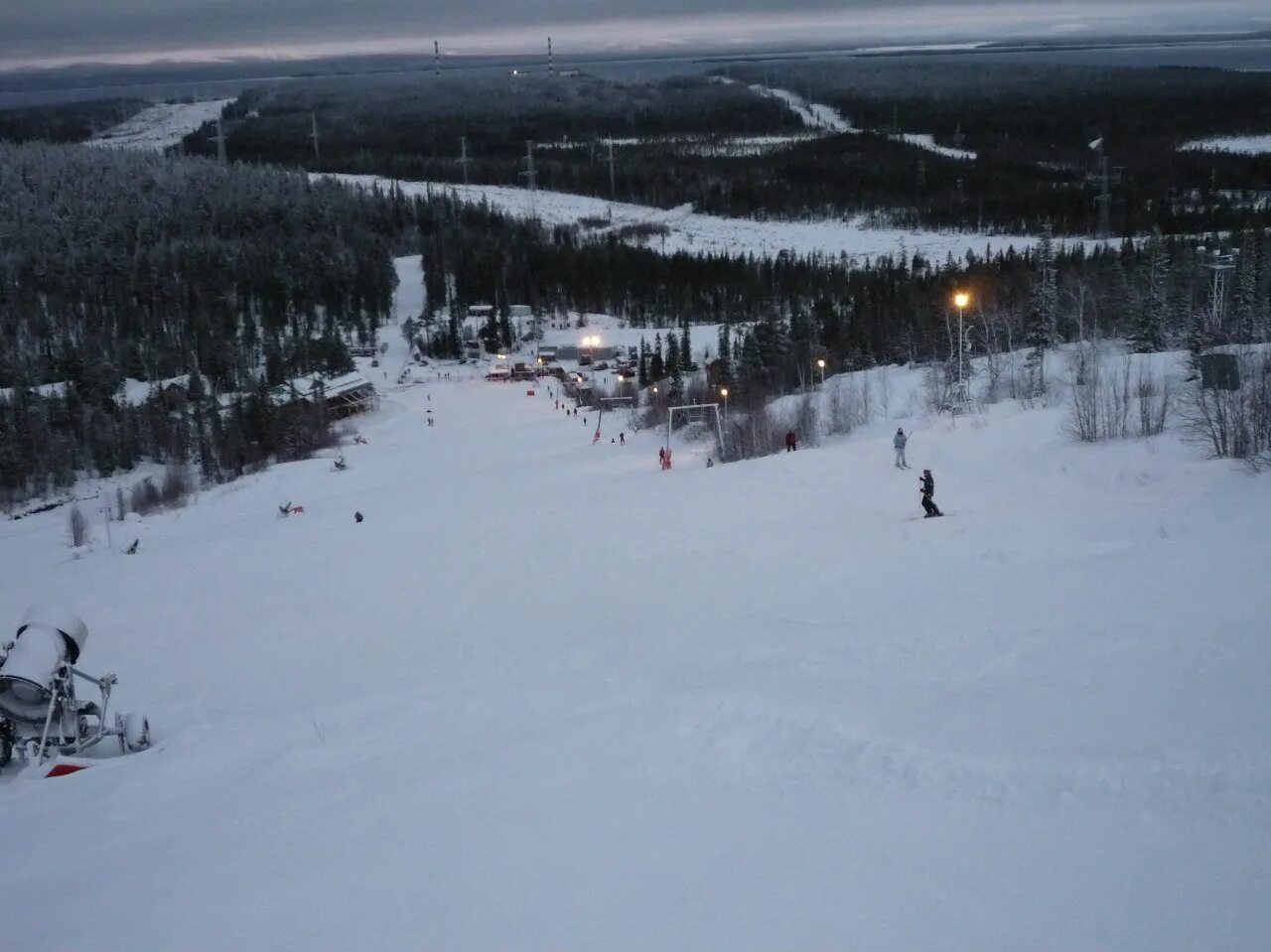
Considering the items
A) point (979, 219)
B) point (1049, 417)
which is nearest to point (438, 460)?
point (1049, 417)

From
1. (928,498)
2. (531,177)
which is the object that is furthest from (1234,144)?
(928,498)

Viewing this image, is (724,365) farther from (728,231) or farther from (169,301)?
(728,231)

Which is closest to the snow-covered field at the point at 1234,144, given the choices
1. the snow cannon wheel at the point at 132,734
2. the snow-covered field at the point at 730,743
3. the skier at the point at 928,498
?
the snow-covered field at the point at 730,743

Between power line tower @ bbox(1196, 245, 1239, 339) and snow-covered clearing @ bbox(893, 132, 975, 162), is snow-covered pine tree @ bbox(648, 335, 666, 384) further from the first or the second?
snow-covered clearing @ bbox(893, 132, 975, 162)

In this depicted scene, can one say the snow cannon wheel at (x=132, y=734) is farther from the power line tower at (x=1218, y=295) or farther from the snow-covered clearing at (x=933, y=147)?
the snow-covered clearing at (x=933, y=147)

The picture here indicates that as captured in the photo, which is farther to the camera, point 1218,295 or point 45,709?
point 1218,295

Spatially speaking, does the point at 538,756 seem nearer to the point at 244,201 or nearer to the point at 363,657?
the point at 363,657
